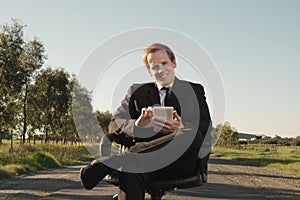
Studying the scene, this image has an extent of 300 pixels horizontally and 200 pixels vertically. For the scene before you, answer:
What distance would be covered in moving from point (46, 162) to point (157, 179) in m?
22.8

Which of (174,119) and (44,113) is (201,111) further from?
(44,113)

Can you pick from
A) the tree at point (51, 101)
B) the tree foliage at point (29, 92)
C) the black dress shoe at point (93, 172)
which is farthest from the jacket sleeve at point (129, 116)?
the tree at point (51, 101)

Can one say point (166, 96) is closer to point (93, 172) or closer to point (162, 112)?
point (162, 112)

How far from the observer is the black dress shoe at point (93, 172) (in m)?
2.79

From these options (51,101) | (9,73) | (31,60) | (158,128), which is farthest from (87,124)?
(51,101)

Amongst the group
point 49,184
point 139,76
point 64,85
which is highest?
point 64,85

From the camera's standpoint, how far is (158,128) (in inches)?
117

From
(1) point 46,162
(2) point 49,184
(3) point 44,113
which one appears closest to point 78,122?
(2) point 49,184

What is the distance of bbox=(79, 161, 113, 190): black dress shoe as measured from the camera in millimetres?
2787

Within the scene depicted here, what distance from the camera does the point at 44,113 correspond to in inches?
1982

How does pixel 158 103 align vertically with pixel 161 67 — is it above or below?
below

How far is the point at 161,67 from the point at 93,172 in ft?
2.72

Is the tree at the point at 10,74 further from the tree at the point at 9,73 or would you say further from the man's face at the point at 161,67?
the man's face at the point at 161,67

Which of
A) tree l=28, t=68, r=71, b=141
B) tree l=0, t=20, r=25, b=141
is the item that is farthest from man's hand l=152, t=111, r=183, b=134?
tree l=28, t=68, r=71, b=141
